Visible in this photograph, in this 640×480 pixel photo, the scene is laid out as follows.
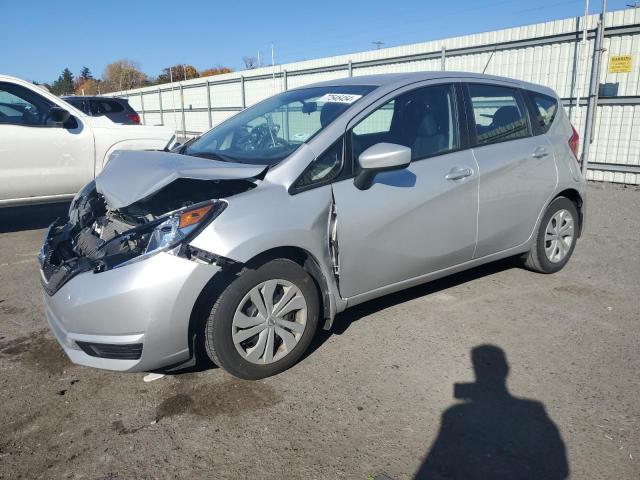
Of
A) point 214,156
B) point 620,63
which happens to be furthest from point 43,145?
point 620,63

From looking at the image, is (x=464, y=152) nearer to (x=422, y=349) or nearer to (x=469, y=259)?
(x=469, y=259)

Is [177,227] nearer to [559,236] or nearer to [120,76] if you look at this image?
[559,236]

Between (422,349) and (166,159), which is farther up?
(166,159)

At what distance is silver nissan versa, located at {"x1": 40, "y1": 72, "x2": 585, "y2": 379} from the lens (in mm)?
2725

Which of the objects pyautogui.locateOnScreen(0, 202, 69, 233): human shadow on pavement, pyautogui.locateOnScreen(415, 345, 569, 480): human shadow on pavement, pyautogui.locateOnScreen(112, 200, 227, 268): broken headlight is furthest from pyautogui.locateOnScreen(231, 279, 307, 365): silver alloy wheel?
pyautogui.locateOnScreen(0, 202, 69, 233): human shadow on pavement

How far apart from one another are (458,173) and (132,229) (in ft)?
7.31

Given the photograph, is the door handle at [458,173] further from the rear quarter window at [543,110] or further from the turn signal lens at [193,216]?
the turn signal lens at [193,216]

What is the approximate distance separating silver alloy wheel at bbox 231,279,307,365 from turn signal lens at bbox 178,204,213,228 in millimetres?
489

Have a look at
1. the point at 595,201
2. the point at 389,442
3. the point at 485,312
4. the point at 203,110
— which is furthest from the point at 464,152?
the point at 203,110

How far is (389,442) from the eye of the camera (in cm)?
254

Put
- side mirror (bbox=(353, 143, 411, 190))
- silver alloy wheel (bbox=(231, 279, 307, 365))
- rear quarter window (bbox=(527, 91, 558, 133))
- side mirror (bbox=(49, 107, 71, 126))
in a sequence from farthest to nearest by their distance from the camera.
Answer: side mirror (bbox=(49, 107, 71, 126)) → rear quarter window (bbox=(527, 91, 558, 133)) → side mirror (bbox=(353, 143, 411, 190)) → silver alloy wheel (bbox=(231, 279, 307, 365))

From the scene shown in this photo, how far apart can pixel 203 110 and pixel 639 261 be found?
769 inches

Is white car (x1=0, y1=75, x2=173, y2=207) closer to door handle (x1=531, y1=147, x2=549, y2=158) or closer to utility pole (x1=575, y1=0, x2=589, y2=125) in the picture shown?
door handle (x1=531, y1=147, x2=549, y2=158)

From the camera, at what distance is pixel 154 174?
3051 mm
